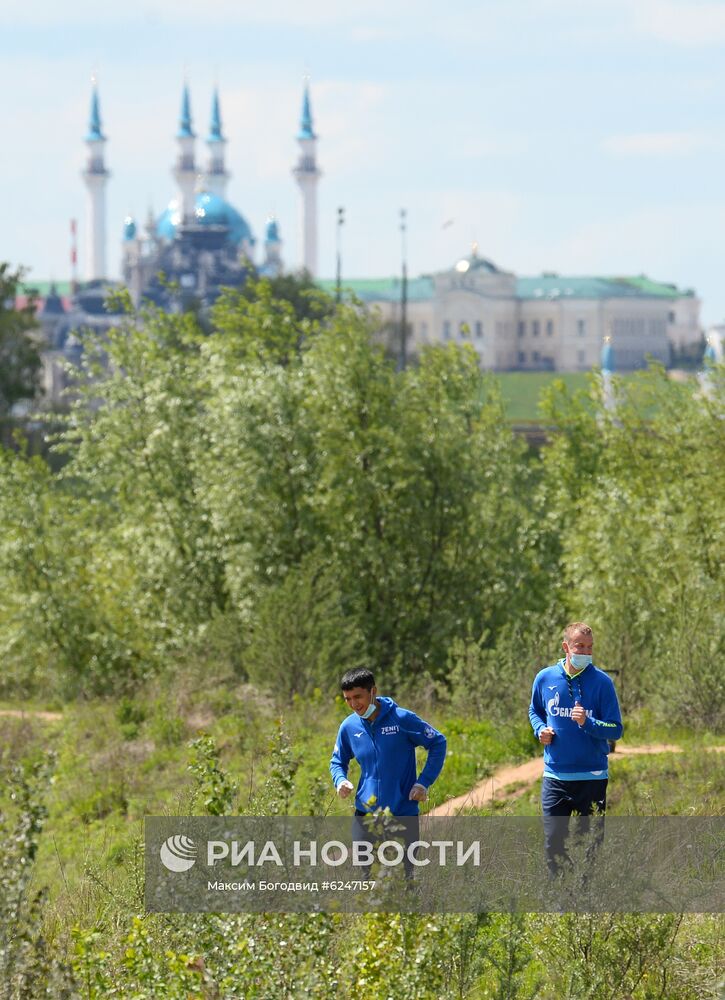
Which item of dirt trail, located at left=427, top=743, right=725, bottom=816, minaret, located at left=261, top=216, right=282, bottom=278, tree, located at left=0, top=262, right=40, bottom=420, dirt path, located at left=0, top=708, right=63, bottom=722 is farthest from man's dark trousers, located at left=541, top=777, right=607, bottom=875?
minaret, located at left=261, top=216, right=282, bottom=278

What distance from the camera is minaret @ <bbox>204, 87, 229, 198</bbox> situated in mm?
182750

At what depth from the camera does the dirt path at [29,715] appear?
19.5 meters

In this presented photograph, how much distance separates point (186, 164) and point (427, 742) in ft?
587

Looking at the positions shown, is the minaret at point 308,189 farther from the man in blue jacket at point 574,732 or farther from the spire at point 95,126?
the man in blue jacket at point 574,732

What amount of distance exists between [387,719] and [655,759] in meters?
5.67

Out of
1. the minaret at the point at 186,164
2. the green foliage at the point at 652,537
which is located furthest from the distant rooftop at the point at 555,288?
the green foliage at the point at 652,537

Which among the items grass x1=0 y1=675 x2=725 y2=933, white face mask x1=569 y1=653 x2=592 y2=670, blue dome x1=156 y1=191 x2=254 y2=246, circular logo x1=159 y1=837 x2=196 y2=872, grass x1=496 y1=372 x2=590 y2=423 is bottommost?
grass x1=496 y1=372 x2=590 y2=423

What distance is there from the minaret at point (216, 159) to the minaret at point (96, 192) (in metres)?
12.6

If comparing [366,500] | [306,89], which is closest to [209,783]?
[366,500]

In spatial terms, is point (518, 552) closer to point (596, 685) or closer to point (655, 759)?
point (655, 759)

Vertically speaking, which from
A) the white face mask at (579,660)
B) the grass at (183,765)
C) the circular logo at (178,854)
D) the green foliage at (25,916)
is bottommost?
the grass at (183,765)

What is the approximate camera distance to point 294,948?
6660 millimetres

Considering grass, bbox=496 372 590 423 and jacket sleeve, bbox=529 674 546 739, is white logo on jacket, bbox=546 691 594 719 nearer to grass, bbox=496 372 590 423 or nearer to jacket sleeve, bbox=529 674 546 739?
jacket sleeve, bbox=529 674 546 739

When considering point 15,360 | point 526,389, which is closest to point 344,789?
point 15,360
